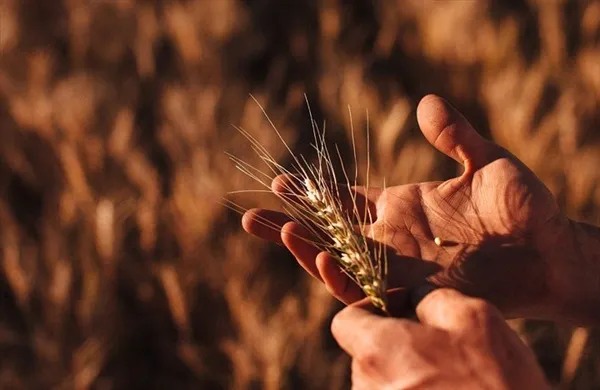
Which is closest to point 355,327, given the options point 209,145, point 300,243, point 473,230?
point 300,243

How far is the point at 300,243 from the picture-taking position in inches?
59.4

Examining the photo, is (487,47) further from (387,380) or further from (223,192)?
(387,380)

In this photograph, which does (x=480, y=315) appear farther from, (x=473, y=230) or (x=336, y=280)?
(x=473, y=230)

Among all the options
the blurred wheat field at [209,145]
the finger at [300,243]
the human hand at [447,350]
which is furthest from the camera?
the blurred wheat field at [209,145]

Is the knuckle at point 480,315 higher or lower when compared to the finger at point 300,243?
higher

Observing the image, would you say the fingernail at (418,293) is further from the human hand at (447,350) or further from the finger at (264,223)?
the finger at (264,223)

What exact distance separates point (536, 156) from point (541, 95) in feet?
1.37

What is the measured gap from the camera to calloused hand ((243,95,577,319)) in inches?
60.1

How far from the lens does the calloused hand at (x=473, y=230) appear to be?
153cm

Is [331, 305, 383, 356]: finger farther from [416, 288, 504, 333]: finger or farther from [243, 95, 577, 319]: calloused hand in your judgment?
Answer: [243, 95, 577, 319]: calloused hand

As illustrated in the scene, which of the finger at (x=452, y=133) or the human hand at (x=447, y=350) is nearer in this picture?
the human hand at (x=447, y=350)

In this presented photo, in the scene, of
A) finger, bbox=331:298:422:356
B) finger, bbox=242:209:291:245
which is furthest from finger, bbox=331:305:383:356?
finger, bbox=242:209:291:245

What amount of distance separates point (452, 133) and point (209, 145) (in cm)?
146

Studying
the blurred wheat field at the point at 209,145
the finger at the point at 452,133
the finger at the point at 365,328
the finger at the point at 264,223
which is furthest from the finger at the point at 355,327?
the blurred wheat field at the point at 209,145
